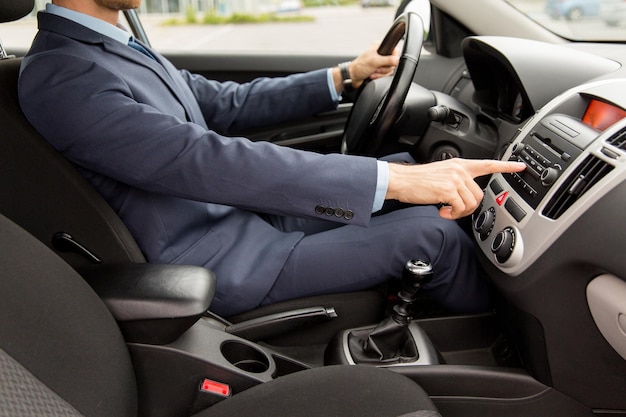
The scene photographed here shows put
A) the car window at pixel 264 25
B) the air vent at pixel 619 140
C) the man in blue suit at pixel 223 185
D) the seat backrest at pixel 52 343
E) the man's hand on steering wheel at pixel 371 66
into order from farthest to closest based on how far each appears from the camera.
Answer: the car window at pixel 264 25 → the man's hand on steering wheel at pixel 371 66 → the man in blue suit at pixel 223 185 → the air vent at pixel 619 140 → the seat backrest at pixel 52 343

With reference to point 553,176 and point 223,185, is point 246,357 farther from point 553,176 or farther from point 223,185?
point 553,176

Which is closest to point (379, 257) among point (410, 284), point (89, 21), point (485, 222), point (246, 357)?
point (410, 284)

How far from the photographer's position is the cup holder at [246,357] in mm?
1031

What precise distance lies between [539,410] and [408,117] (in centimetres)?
70

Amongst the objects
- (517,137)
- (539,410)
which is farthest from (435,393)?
(517,137)

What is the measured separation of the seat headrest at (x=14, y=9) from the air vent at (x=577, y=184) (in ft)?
3.20

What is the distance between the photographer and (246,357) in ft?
3.45

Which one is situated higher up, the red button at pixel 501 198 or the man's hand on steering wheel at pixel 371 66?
the man's hand on steering wheel at pixel 371 66

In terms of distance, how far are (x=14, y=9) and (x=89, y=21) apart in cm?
13

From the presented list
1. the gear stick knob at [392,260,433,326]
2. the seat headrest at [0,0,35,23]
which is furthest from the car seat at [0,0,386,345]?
the gear stick knob at [392,260,433,326]

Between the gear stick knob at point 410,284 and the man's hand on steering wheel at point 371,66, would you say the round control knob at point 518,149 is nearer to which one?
the gear stick knob at point 410,284

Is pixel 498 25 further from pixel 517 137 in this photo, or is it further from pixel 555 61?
pixel 517 137

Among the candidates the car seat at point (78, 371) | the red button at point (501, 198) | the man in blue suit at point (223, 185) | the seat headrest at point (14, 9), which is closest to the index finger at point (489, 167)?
the man in blue suit at point (223, 185)

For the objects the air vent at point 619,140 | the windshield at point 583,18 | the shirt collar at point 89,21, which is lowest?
the air vent at point 619,140
